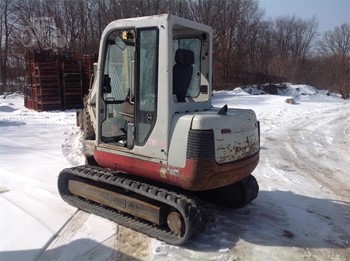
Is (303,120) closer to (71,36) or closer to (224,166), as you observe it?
(224,166)

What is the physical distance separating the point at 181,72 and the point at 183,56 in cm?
19

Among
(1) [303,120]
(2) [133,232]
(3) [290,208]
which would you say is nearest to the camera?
(2) [133,232]

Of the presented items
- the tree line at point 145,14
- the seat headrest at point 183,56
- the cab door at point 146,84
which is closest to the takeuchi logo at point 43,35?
the tree line at point 145,14

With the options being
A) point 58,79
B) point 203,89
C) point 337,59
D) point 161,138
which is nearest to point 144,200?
point 161,138

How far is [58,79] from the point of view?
15789 mm

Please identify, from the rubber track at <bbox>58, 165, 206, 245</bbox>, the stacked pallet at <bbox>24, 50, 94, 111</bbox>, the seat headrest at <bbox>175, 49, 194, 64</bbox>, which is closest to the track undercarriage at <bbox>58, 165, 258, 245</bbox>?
the rubber track at <bbox>58, 165, 206, 245</bbox>

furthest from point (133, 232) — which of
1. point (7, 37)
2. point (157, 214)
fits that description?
point (7, 37)

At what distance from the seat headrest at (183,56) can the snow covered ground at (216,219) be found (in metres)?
1.99

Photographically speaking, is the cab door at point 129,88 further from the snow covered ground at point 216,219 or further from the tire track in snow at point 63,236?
the snow covered ground at point 216,219

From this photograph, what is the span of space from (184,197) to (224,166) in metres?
0.54

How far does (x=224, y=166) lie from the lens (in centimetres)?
392

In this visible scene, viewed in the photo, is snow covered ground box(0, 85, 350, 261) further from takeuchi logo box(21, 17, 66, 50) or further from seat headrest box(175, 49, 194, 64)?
takeuchi logo box(21, 17, 66, 50)

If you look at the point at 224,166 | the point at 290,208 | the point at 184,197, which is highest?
the point at 224,166

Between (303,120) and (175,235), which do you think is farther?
(303,120)
